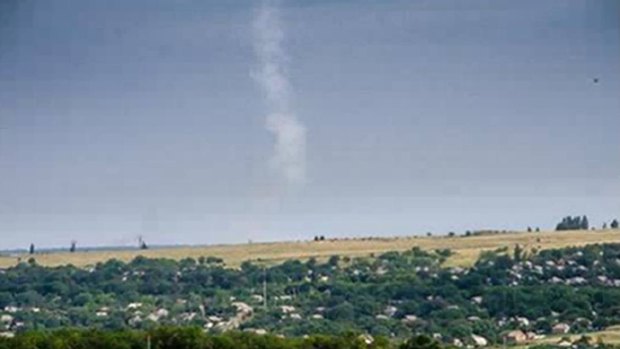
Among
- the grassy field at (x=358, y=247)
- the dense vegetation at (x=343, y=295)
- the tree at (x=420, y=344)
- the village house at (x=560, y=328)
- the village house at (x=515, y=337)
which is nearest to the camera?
the tree at (x=420, y=344)

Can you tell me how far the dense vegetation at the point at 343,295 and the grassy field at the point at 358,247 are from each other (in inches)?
56.1

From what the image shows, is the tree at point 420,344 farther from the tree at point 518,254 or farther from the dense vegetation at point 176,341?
the tree at point 518,254

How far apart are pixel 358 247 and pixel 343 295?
14663 mm

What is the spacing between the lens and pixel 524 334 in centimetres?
3862

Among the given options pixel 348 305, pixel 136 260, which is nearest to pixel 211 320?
pixel 348 305

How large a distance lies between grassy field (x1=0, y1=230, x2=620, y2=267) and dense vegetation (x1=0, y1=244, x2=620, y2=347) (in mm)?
1426

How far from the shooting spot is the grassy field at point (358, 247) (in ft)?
185

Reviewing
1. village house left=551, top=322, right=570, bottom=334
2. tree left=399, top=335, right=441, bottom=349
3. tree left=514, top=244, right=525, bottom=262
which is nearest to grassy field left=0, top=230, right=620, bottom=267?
tree left=514, top=244, right=525, bottom=262

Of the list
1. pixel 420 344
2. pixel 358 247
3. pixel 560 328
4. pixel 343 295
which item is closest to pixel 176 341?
pixel 420 344

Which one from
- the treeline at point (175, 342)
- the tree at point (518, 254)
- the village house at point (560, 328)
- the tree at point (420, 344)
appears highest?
the tree at point (518, 254)

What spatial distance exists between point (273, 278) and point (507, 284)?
9.07 meters

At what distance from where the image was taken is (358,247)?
2446 inches

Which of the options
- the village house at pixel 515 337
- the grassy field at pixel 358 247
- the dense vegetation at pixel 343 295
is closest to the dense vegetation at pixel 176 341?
the dense vegetation at pixel 343 295

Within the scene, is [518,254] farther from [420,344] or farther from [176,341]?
[176,341]
